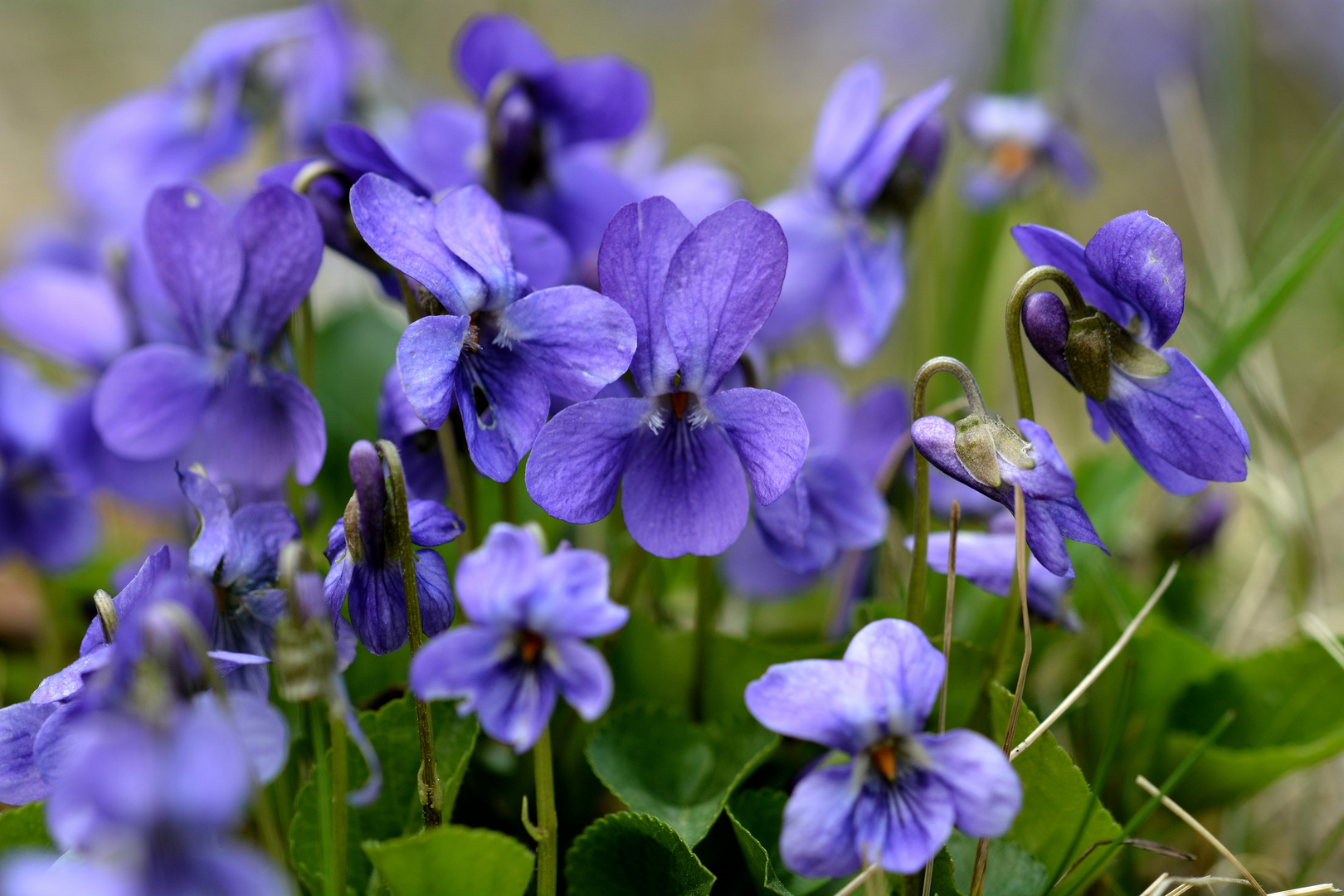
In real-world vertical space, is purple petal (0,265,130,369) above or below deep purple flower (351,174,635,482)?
below

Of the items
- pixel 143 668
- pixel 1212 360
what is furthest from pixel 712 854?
pixel 1212 360

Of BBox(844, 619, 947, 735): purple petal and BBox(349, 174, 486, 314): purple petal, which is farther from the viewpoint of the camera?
BBox(349, 174, 486, 314): purple petal

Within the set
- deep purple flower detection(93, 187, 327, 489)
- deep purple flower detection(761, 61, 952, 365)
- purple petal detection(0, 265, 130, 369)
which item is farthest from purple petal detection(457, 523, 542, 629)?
purple petal detection(0, 265, 130, 369)

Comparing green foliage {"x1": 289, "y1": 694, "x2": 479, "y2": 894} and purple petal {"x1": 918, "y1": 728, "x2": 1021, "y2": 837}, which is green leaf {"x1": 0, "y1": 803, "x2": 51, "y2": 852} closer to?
green foliage {"x1": 289, "y1": 694, "x2": 479, "y2": 894}

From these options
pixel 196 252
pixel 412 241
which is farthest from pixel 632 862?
pixel 196 252

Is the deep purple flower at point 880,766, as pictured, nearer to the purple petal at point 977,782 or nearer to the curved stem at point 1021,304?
the purple petal at point 977,782

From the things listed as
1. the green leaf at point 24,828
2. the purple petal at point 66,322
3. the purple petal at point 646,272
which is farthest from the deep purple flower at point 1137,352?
the purple petal at point 66,322

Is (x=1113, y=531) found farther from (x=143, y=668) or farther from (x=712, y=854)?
(x=143, y=668)
